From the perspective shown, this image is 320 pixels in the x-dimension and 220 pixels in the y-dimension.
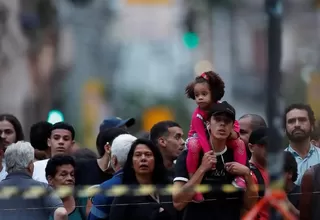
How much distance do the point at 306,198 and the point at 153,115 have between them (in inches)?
303

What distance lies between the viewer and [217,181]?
8.27 meters

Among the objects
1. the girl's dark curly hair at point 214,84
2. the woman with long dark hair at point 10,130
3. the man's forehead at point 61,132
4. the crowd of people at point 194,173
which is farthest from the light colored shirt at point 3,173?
the girl's dark curly hair at point 214,84

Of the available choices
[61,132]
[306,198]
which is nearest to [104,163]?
[61,132]

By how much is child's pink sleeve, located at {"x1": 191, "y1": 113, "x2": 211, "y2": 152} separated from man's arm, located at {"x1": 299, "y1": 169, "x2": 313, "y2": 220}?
746 millimetres

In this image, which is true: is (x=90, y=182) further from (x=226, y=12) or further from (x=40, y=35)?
(x=40, y=35)

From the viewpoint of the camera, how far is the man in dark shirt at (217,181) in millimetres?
8234

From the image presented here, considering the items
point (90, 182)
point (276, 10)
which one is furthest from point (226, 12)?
point (276, 10)

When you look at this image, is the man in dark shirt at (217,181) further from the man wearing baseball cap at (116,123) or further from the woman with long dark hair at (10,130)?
the woman with long dark hair at (10,130)

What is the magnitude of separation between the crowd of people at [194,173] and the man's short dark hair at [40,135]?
698 mm

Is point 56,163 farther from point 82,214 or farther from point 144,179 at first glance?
point 144,179

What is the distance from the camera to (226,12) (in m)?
14.8

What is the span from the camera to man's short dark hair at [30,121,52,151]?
10.2 m

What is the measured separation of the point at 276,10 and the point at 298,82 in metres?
3.91

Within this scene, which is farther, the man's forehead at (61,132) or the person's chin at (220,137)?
the man's forehead at (61,132)
